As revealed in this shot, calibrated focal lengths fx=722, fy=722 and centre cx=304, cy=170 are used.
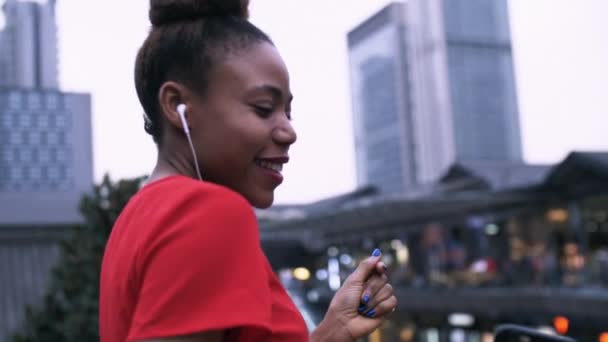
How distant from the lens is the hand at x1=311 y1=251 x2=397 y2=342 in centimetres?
126

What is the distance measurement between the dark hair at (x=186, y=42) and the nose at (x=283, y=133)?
140 mm

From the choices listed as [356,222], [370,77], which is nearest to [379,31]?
[370,77]

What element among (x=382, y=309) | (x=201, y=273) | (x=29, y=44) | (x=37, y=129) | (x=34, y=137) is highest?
(x=29, y=44)

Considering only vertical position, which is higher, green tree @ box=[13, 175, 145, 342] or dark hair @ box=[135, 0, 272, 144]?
dark hair @ box=[135, 0, 272, 144]

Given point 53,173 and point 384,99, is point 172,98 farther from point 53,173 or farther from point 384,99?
point 384,99

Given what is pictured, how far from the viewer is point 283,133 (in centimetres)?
123

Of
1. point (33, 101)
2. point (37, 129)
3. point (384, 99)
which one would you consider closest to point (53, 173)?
point (37, 129)

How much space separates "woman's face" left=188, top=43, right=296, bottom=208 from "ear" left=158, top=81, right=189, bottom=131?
0.03 metres

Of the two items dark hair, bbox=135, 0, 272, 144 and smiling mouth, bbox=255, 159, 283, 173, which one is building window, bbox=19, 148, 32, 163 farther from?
smiling mouth, bbox=255, 159, 283, 173

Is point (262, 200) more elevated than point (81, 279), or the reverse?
point (262, 200)

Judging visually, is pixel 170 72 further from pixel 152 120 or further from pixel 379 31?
pixel 379 31

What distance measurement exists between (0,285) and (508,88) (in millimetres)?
128776

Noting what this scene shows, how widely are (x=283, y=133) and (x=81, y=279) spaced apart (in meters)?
5.80

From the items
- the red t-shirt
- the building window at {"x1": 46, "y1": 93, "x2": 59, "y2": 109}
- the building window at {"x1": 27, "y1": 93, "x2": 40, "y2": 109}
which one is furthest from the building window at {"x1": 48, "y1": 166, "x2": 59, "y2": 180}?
the red t-shirt
